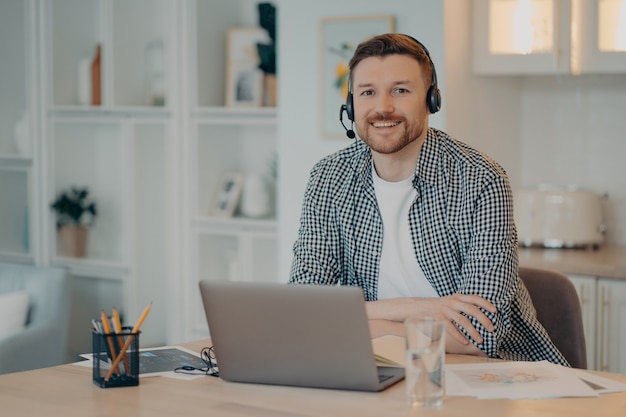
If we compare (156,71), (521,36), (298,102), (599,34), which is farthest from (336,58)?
(156,71)

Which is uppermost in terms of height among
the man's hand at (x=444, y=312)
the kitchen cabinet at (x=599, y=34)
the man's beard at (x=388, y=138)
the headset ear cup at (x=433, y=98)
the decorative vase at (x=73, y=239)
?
the kitchen cabinet at (x=599, y=34)

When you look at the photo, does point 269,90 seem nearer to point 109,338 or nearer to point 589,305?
point 589,305

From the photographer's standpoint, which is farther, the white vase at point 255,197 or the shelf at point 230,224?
the white vase at point 255,197

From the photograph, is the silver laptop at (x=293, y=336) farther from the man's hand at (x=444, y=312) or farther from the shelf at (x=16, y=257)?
the shelf at (x=16, y=257)

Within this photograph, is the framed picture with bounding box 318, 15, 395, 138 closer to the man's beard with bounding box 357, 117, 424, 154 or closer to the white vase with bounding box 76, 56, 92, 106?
the man's beard with bounding box 357, 117, 424, 154

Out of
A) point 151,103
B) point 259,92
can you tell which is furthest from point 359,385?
point 151,103

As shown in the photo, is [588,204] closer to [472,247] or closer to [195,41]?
[472,247]

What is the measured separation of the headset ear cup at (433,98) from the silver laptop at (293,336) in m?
0.80

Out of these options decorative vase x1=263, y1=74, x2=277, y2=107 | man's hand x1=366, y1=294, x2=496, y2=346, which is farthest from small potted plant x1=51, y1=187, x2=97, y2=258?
man's hand x1=366, y1=294, x2=496, y2=346

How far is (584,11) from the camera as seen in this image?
354 centimetres

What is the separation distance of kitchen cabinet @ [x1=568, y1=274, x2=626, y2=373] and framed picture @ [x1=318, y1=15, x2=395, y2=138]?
109 centimetres

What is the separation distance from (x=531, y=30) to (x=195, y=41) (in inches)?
61.3

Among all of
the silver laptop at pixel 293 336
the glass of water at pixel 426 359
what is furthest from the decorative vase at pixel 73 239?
the glass of water at pixel 426 359

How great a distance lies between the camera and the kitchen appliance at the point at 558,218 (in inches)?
145
